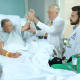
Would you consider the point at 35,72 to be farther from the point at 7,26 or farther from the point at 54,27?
the point at 7,26

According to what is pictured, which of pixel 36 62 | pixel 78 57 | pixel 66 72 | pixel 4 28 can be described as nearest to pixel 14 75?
pixel 36 62

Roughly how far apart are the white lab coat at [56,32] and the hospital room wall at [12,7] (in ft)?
3.93

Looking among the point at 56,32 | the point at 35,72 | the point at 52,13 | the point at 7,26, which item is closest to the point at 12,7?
the point at 7,26

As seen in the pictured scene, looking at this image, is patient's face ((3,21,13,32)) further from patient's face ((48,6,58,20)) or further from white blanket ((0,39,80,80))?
white blanket ((0,39,80,80))

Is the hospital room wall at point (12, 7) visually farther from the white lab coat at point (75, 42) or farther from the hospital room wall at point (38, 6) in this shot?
the white lab coat at point (75, 42)

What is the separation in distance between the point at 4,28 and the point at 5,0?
3.40 ft

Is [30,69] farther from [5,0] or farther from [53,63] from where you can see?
[5,0]

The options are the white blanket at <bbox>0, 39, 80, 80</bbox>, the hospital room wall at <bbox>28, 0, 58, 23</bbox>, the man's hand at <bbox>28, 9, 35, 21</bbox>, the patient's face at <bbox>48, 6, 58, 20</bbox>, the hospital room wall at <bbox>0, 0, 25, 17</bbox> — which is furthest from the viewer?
the hospital room wall at <bbox>28, 0, 58, 23</bbox>

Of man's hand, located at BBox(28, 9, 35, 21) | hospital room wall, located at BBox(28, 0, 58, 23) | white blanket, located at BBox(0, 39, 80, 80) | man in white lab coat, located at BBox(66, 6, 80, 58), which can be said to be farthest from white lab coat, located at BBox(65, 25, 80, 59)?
hospital room wall, located at BBox(28, 0, 58, 23)

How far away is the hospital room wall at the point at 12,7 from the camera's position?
3.51 meters

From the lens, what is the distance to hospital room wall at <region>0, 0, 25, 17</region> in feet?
11.5

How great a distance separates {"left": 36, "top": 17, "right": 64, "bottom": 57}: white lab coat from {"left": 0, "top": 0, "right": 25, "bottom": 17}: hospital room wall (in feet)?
3.93

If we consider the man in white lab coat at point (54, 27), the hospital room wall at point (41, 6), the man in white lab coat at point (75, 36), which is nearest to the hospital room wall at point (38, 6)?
the hospital room wall at point (41, 6)

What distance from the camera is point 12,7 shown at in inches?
142
